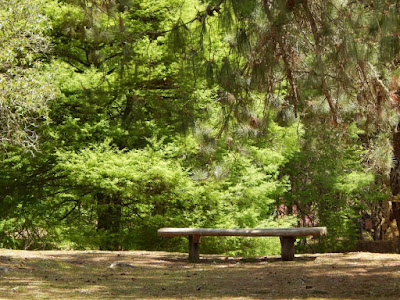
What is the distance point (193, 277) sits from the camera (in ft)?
26.1

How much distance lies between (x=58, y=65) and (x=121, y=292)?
26.8 feet

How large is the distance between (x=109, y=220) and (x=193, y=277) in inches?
294

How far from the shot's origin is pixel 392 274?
7.59m

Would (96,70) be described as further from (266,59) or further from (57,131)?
(266,59)

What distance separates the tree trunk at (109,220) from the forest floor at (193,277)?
354 cm

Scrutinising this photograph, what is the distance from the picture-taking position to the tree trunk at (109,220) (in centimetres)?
1441

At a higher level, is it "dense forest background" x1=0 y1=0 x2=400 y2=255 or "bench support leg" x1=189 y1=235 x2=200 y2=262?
"dense forest background" x1=0 y1=0 x2=400 y2=255

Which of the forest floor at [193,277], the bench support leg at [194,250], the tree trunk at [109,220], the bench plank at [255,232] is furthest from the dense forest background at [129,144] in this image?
the forest floor at [193,277]

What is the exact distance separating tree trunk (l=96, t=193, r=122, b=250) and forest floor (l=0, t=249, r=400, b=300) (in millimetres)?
3543

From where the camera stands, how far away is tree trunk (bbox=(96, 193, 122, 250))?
47.3 ft

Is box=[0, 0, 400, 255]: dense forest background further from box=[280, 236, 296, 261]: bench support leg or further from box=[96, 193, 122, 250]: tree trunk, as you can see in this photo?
box=[280, 236, 296, 261]: bench support leg

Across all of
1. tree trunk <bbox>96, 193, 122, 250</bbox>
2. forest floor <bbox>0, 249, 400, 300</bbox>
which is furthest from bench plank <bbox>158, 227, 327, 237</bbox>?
tree trunk <bbox>96, 193, 122, 250</bbox>

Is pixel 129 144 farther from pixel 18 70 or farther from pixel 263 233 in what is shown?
pixel 263 233

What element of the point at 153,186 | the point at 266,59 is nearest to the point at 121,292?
the point at 266,59
